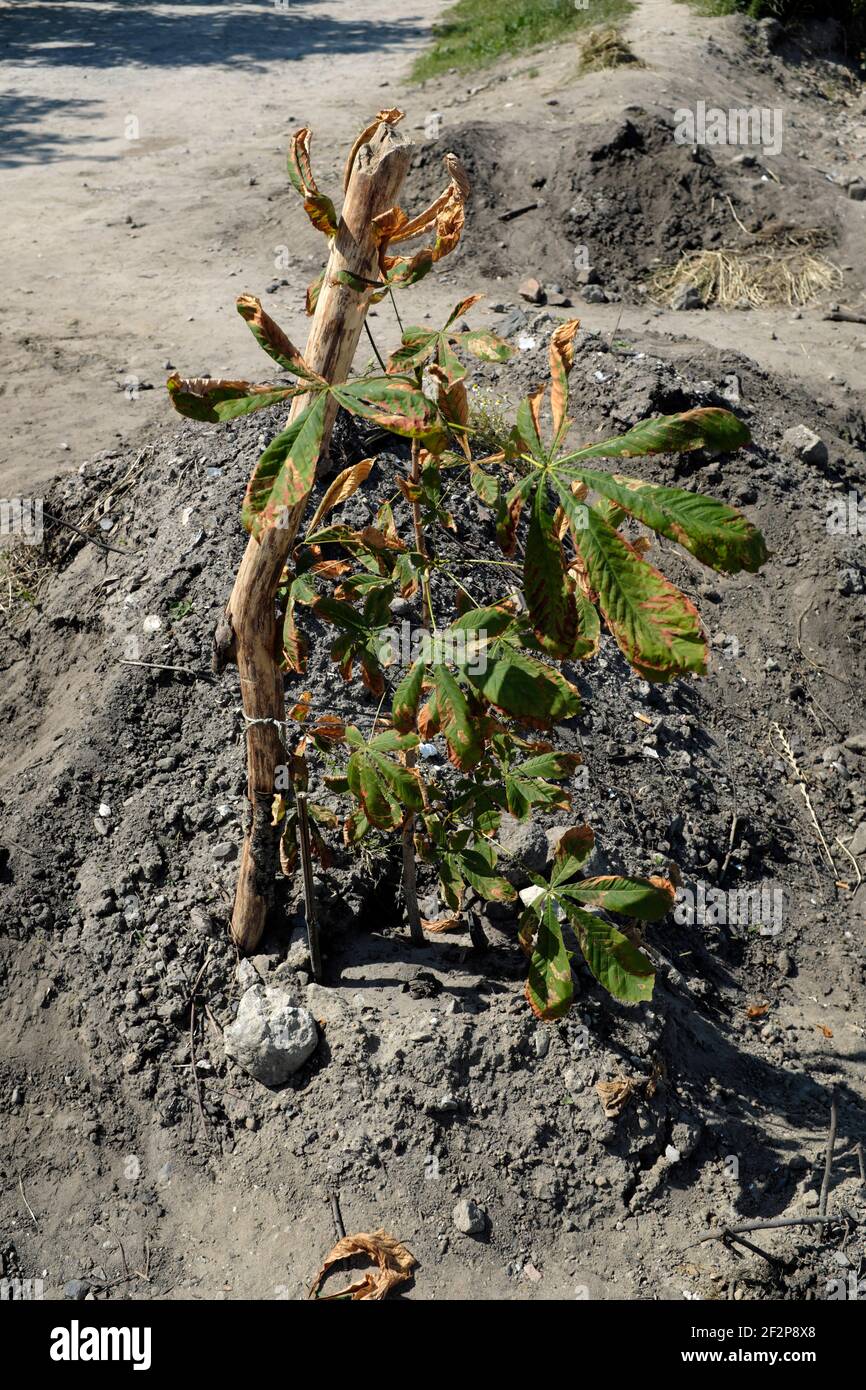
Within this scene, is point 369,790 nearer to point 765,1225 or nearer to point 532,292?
point 765,1225

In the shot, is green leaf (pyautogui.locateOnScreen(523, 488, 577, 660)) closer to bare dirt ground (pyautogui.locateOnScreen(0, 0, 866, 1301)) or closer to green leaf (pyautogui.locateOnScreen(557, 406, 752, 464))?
green leaf (pyautogui.locateOnScreen(557, 406, 752, 464))

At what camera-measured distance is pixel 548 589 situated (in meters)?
1.80

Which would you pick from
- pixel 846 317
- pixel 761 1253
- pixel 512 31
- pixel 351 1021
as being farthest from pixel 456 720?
pixel 512 31

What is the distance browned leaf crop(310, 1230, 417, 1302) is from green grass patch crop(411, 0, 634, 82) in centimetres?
1147

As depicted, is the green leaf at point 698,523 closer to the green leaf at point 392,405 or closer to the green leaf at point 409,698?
the green leaf at point 392,405

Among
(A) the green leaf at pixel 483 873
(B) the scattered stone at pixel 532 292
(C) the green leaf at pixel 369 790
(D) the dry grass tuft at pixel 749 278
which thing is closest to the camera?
(C) the green leaf at pixel 369 790

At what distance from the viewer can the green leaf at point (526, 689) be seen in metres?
1.84

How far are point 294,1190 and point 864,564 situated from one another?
398cm

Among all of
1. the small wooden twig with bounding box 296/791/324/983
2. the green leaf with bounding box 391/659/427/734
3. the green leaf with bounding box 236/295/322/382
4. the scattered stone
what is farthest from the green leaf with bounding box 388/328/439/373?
the scattered stone

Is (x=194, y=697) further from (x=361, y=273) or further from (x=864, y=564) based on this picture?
(x=864, y=564)

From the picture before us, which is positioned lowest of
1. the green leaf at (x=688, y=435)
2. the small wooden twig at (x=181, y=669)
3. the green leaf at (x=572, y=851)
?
the small wooden twig at (x=181, y=669)

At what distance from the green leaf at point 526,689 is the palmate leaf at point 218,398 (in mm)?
589

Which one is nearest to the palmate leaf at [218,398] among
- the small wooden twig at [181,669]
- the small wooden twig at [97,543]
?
the small wooden twig at [181,669]

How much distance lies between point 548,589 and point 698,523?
0.27 metres
